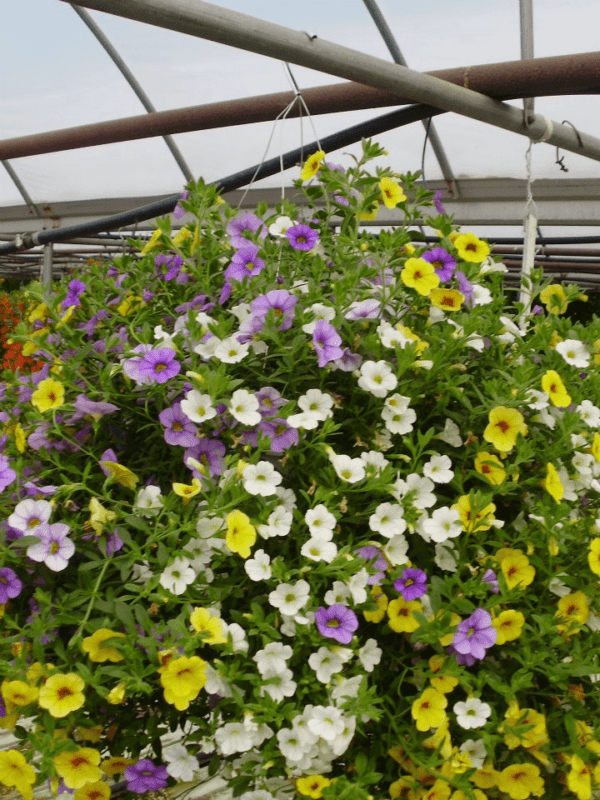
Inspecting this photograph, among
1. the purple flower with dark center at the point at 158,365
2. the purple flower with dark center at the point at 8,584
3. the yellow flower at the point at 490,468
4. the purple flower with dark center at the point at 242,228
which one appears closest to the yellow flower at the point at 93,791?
the purple flower with dark center at the point at 8,584

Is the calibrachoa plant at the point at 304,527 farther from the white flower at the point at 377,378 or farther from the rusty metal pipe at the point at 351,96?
the rusty metal pipe at the point at 351,96

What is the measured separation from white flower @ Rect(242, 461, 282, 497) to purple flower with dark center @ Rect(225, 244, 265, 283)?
0.26 metres

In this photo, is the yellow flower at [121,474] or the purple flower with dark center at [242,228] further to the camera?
the purple flower with dark center at [242,228]

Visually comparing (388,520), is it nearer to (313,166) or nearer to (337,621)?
(337,621)

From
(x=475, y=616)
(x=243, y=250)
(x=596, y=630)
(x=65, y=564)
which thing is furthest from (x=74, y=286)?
(x=596, y=630)

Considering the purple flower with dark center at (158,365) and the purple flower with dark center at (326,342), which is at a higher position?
the purple flower with dark center at (326,342)

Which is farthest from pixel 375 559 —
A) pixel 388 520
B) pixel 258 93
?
pixel 258 93

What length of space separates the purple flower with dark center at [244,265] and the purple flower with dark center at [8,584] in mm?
421

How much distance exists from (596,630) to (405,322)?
455 mm

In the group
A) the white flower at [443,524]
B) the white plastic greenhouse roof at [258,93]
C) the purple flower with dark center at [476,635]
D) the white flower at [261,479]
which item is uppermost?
the white plastic greenhouse roof at [258,93]

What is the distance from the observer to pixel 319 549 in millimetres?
865

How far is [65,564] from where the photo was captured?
852 millimetres

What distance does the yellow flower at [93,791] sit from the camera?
33.8 inches

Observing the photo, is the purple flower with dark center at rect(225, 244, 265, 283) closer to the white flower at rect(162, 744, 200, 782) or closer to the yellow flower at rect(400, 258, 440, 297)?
the yellow flower at rect(400, 258, 440, 297)
